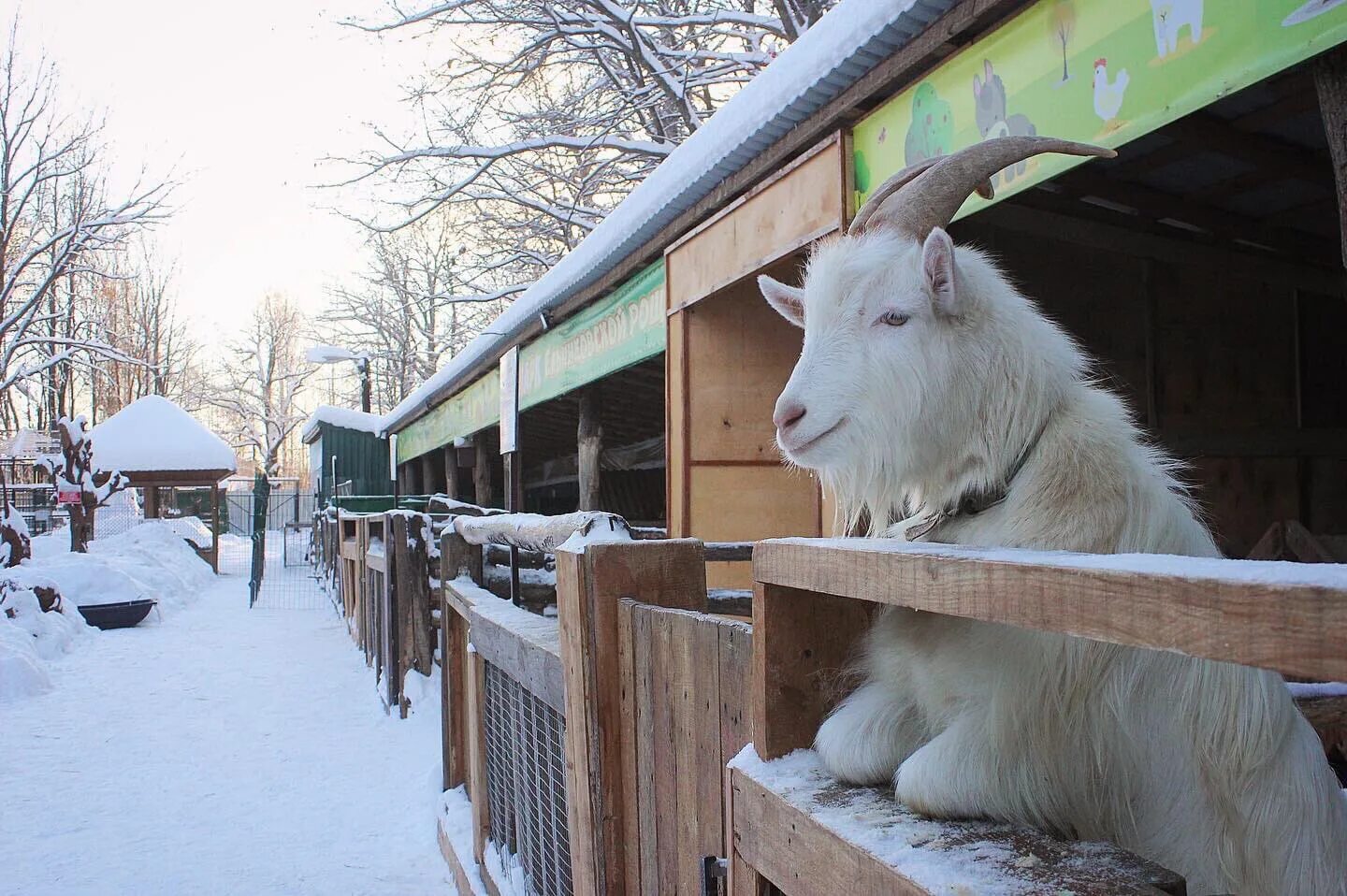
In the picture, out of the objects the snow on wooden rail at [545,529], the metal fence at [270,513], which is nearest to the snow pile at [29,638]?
the snow on wooden rail at [545,529]

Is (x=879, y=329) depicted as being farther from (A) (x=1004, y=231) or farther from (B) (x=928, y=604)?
(A) (x=1004, y=231)

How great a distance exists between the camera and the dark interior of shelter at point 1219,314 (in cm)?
568

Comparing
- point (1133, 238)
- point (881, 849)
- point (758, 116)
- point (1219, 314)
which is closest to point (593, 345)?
point (758, 116)

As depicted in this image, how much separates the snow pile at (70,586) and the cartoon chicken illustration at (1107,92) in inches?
384

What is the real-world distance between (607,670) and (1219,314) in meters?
6.51

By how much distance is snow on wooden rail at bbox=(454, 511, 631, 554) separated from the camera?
2.56 meters

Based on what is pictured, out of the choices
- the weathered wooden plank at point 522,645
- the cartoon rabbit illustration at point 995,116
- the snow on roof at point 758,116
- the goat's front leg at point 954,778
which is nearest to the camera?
the goat's front leg at point 954,778

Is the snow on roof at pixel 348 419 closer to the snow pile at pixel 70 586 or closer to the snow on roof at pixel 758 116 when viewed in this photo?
the snow pile at pixel 70 586

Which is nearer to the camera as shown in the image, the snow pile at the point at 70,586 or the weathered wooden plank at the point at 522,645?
the weathered wooden plank at the point at 522,645

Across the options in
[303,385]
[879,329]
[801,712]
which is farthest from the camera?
[303,385]

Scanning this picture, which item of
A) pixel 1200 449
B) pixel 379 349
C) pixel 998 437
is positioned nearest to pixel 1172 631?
pixel 998 437

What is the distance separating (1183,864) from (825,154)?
3730mm

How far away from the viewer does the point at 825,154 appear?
4.53 m

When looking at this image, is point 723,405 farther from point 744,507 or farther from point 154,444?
point 154,444
